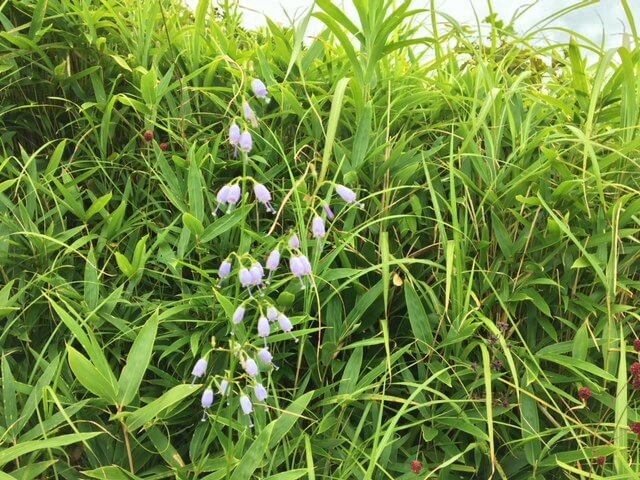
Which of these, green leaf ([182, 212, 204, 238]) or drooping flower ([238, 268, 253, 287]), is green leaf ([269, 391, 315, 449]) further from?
green leaf ([182, 212, 204, 238])

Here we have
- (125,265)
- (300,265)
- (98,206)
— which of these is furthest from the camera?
(98,206)

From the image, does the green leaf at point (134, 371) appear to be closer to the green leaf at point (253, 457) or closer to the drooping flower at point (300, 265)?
the green leaf at point (253, 457)

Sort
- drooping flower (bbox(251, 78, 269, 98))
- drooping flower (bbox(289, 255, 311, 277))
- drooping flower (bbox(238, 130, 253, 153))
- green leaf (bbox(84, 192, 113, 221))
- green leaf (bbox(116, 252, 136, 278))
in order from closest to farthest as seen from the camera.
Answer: drooping flower (bbox(289, 255, 311, 277))
drooping flower (bbox(238, 130, 253, 153))
drooping flower (bbox(251, 78, 269, 98))
green leaf (bbox(116, 252, 136, 278))
green leaf (bbox(84, 192, 113, 221))

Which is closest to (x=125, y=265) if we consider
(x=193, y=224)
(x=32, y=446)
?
(x=193, y=224)

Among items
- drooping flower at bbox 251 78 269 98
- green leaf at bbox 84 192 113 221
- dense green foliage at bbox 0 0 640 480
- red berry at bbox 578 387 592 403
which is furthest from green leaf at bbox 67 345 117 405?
red berry at bbox 578 387 592 403

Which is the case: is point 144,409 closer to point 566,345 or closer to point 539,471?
point 539,471

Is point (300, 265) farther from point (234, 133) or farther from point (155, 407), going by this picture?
point (155, 407)

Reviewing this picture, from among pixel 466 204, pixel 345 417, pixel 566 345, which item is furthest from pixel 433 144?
pixel 345 417

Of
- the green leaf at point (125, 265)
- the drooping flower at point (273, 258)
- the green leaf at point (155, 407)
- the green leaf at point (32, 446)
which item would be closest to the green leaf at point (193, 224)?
the green leaf at point (125, 265)
